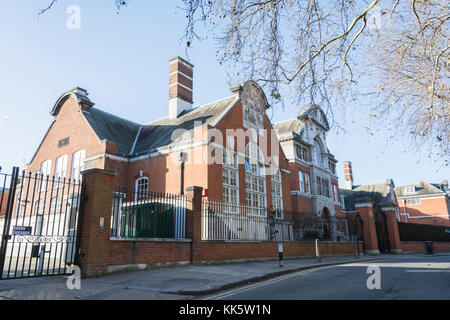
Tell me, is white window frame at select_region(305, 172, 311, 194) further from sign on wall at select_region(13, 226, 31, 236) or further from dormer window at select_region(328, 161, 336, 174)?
sign on wall at select_region(13, 226, 31, 236)

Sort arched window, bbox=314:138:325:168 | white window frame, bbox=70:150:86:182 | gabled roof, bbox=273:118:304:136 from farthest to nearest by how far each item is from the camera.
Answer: arched window, bbox=314:138:325:168
gabled roof, bbox=273:118:304:136
white window frame, bbox=70:150:86:182

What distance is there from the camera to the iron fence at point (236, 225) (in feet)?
43.4

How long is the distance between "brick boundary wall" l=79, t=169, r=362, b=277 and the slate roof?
25.0 feet

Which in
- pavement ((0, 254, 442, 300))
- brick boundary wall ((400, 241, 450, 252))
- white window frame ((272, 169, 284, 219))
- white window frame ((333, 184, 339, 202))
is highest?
white window frame ((333, 184, 339, 202))

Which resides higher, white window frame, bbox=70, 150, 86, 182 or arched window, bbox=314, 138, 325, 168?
arched window, bbox=314, 138, 325, 168

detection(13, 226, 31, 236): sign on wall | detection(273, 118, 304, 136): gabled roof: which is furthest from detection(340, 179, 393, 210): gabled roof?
detection(13, 226, 31, 236): sign on wall

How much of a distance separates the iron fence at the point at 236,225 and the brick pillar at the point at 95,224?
15.0 feet

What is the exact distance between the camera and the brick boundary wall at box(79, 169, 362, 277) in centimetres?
873

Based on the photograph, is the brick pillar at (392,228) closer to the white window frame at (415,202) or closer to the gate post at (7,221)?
the gate post at (7,221)

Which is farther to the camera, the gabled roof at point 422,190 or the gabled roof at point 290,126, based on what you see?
the gabled roof at point 422,190

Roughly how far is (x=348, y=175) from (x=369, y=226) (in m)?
34.6

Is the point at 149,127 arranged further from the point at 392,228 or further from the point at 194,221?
the point at 392,228

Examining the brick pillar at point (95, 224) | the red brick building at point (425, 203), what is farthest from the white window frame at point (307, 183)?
the red brick building at point (425, 203)
